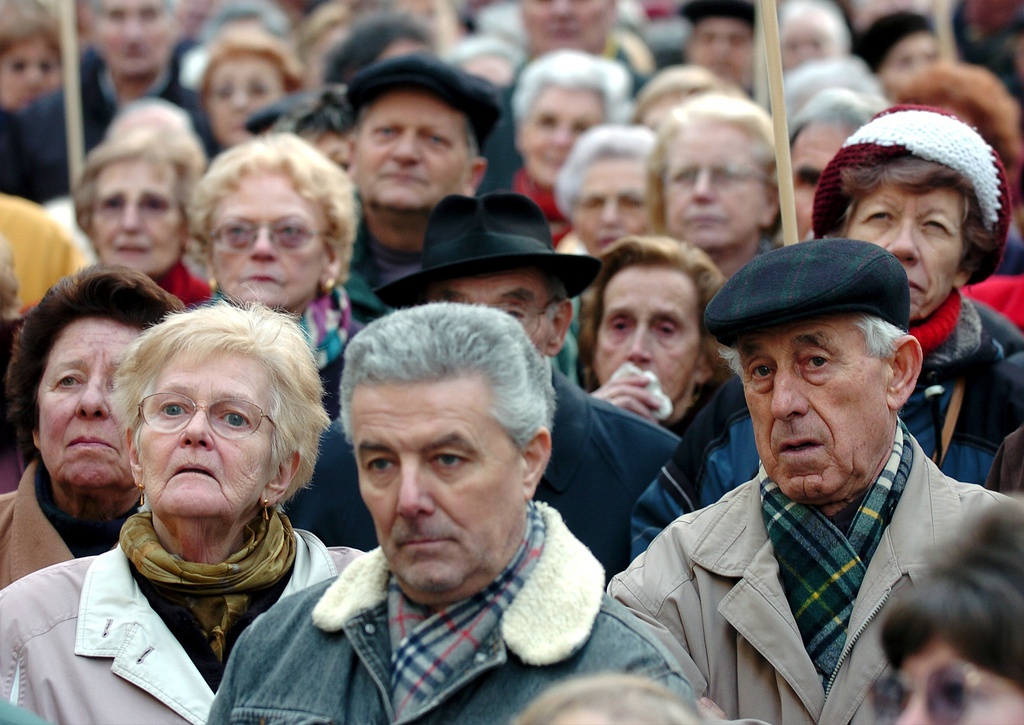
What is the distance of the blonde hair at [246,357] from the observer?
13.2 ft

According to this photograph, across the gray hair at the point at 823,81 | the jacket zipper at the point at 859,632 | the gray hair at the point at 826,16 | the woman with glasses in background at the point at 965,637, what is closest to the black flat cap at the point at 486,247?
the jacket zipper at the point at 859,632

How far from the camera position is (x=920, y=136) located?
4.67 meters

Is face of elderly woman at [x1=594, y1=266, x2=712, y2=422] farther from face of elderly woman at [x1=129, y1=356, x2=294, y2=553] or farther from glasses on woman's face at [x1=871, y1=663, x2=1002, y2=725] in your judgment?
glasses on woman's face at [x1=871, y1=663, x2=1002, y2=725]

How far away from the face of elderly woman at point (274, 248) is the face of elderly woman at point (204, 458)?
1.56m

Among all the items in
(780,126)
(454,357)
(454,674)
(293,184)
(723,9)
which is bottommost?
(454,674)

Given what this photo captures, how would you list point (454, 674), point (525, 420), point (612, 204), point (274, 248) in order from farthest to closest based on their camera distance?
point (612, 204) → point (274, 248) → point (525, 420) → point (454, 674)

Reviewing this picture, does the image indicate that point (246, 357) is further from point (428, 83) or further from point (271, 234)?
point (428, 83)

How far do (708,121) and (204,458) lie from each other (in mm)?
3306

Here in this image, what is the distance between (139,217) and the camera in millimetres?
6613

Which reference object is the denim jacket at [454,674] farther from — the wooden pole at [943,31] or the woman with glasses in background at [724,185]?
the wooden pole at [943,31]

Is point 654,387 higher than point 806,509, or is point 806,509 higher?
point 806,509

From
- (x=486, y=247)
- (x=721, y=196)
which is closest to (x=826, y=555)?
(x=486, y=247)

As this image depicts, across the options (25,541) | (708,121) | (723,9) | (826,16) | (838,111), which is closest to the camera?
(25,541)

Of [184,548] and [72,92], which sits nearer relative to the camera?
[184,548]
